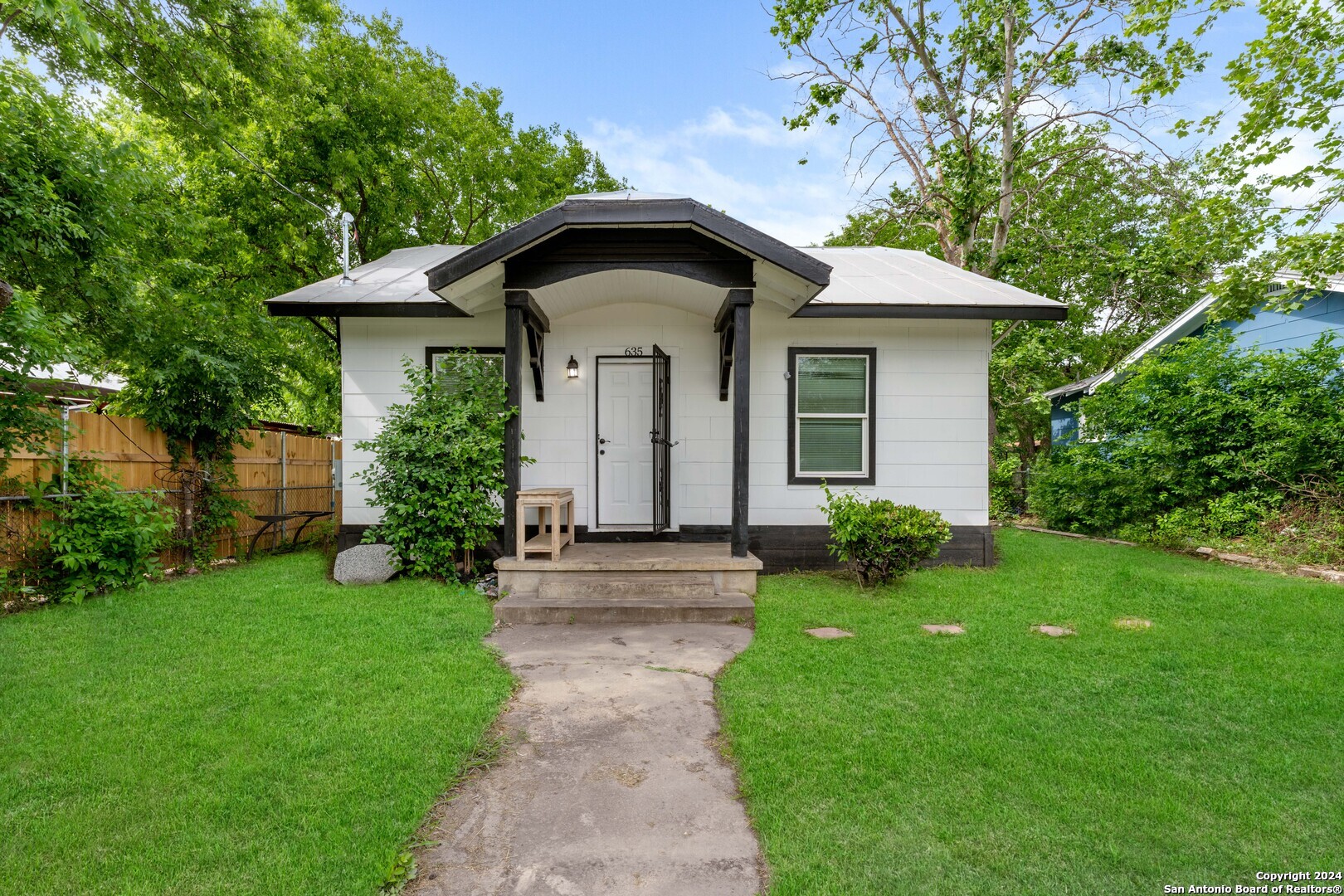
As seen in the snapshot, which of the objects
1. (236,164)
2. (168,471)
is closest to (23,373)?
(168,471)

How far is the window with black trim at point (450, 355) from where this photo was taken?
6.38 metres

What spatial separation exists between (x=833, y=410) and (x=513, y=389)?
3339 mm

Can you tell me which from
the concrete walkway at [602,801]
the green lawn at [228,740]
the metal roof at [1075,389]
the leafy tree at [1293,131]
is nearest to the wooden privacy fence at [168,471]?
the green lawn at [228,740]

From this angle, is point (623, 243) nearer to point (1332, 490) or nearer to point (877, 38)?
point (1332, 490)

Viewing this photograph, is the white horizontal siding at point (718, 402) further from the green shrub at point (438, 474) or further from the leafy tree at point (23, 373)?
the leafy tree at point (23, 373)

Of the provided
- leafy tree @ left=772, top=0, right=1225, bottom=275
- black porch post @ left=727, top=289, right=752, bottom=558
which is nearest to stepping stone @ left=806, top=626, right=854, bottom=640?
black porch post @ left=727, top=289, right=752, bottom=558

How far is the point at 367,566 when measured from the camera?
5.70 meters

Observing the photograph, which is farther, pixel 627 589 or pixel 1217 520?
pixel 1217 520

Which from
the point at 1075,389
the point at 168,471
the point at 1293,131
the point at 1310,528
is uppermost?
the point at 1293,131

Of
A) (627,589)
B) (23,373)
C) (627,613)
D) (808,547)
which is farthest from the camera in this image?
(808,547)

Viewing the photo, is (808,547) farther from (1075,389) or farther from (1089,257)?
(1089,257)

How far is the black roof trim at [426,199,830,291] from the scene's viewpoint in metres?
4.85

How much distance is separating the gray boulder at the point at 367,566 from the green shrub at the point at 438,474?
16cm

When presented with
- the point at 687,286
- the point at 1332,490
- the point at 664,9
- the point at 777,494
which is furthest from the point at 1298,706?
the point at 664,9
